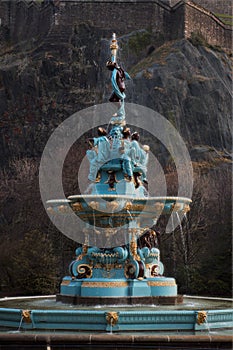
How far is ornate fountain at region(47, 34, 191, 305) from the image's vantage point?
17.8 metres

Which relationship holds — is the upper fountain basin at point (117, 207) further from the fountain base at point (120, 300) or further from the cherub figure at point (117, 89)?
the cherub figure at point (117, 89)

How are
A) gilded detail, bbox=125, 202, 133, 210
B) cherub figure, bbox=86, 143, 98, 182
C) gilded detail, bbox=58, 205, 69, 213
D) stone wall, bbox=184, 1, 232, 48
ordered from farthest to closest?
stone wall, bbox=184, 1, 232, 48
cherub figure, bbox=86, 143, 98, 182
gilded detail, bbox=58, 205, 69, 213
gilded detail, bbox=125, 202, 133, 210

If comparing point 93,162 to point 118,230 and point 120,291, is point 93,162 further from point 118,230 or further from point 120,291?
point 120,291

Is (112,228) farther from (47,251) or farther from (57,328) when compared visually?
(47,251)

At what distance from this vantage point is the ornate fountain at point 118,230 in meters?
17.8

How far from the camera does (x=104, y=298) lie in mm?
17359

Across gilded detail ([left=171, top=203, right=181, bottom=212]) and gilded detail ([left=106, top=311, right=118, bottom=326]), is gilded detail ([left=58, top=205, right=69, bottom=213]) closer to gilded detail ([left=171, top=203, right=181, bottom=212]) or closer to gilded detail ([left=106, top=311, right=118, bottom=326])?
gilded detail ([left=171, top=203, right=181, bottom=212])

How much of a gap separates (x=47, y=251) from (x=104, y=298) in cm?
2065

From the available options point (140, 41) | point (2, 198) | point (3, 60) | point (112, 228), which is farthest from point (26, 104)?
point (112, 228)

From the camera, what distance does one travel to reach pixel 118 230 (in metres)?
18.5

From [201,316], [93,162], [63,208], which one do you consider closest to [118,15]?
[93,162]

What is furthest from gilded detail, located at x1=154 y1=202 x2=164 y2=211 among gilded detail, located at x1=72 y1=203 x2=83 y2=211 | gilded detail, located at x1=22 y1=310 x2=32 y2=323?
gilded detail, located at x1=22 y1=310 x2=32 y2=323

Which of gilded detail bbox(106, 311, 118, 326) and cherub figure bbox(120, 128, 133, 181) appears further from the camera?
cherub figure bbox(120, 128, 133, 181)

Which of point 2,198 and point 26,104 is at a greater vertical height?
point 26,104
